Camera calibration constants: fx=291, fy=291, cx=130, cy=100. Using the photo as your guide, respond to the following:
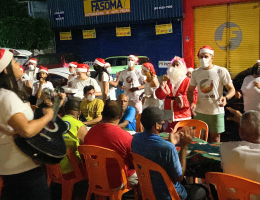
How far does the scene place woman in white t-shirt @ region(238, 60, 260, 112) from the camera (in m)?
5.43

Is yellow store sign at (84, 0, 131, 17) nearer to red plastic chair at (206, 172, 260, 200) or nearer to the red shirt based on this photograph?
the red shirt

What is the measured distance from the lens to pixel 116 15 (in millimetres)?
13383

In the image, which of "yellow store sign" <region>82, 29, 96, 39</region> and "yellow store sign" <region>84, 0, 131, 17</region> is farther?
"yellow store sign" <region>82, 29, 96, 39</region>

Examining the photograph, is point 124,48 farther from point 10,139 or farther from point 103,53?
point 10,139

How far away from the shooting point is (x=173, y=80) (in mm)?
5453

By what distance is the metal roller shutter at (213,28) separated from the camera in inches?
447

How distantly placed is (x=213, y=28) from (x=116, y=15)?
446cm

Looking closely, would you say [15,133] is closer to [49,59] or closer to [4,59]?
[4,59]

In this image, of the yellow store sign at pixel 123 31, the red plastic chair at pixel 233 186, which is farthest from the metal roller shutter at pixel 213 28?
the red plastic chair at pixel 233 186

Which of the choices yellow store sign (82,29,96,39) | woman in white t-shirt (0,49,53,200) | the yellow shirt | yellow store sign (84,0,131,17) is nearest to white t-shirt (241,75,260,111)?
the yellow shirt

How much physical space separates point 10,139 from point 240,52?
10.6 metres

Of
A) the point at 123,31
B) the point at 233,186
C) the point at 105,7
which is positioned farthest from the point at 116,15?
the point at 233,186

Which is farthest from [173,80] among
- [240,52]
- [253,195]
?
[240,52]

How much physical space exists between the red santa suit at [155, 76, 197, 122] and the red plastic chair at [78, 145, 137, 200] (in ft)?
6.93
